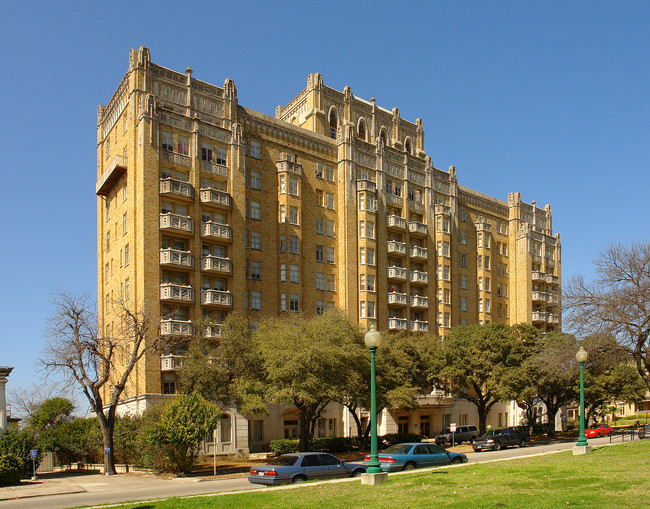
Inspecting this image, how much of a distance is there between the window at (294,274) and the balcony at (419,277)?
13922 millimetres

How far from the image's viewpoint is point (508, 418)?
7312 centimetres

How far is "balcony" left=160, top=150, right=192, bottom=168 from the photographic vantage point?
47.2 m

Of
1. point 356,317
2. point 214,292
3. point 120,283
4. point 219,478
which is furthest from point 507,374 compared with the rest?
point 120,283

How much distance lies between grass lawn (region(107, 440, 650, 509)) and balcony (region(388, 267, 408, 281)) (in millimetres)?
37172

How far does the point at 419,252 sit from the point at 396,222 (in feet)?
13.6

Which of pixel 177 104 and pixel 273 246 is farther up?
pixel 177 104

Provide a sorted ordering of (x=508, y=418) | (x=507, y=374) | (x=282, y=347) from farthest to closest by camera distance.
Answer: (x=508, y=418), (x=507, y=374), (x=282, y=347)

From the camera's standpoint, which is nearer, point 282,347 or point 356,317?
point 282,347

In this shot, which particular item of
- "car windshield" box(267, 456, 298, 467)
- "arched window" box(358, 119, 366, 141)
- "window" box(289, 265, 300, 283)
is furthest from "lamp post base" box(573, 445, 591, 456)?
"arched window" box(358, 119, 366, 141)

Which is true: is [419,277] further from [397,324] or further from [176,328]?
[176,328]

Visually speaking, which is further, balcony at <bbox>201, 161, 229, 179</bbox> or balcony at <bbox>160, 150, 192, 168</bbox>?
balcony at <bbox>201, 161, 229, 179</bbox>

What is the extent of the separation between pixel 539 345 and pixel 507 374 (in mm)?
5610

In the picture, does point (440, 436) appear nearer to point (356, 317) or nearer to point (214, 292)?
point (356, 317)

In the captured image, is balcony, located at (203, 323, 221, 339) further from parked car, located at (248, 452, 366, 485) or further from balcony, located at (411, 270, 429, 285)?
balcony, located at (411, 270, 429, 285)
